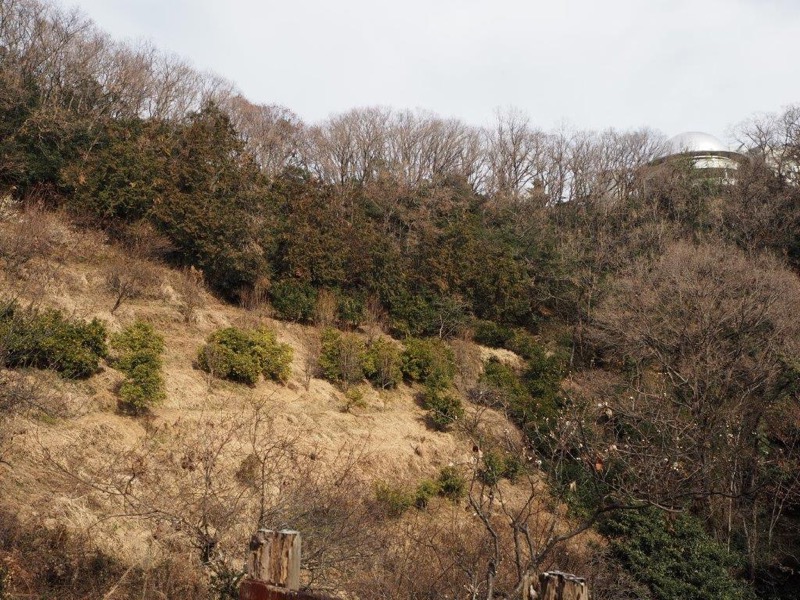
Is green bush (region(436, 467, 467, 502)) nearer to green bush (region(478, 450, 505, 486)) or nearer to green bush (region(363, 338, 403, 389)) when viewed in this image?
green bush (region(478, 450, 505, 486))

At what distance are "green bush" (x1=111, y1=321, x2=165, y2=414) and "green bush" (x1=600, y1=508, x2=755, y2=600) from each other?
24.7 feet

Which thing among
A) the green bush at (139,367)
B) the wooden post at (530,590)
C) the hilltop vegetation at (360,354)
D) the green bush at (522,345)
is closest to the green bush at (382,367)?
the hilltop vegetation at (360,354)

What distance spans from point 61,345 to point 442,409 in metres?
7.81

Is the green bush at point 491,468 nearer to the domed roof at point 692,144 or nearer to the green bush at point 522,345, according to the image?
the green bush at point 522,345

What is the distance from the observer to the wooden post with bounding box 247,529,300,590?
2822mm

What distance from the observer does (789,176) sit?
23938mm

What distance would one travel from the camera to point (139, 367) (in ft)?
35.4

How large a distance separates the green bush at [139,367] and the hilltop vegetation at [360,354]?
0.15ft

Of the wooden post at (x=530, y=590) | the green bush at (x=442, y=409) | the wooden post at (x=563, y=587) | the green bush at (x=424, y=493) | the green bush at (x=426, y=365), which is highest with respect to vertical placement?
the wooden post at (x=563, y=587)

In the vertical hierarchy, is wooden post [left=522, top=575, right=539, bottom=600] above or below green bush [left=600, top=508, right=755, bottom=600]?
above

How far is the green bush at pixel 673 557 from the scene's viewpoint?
1036 centimetres

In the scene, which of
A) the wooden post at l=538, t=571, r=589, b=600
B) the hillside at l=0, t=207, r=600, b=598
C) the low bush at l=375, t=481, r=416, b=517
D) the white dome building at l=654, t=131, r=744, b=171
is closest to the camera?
the wooden post at l=538, t=571, r=589, b=600

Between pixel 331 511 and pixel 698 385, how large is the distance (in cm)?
1020

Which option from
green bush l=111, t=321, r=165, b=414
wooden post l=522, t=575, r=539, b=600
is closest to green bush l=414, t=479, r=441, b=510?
green bush l=111, t=321, r=165, b=414
